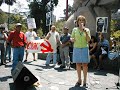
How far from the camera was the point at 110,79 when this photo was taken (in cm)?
966

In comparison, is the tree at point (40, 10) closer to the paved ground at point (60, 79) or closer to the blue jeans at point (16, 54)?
the paved ground at point (60, 79)

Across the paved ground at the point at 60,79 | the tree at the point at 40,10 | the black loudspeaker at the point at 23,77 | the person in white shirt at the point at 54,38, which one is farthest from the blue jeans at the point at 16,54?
the tree at the point at 40,10

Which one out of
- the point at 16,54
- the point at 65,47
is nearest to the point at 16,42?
the point at 16,54

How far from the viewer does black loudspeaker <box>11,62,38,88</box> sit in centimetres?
749

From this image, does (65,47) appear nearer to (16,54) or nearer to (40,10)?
(16,54)

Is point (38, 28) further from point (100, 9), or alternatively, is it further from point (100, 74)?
point (100, 74)

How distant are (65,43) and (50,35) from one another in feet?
3.29

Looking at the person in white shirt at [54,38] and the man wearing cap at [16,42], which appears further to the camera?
the person in white shirt at [54,38]

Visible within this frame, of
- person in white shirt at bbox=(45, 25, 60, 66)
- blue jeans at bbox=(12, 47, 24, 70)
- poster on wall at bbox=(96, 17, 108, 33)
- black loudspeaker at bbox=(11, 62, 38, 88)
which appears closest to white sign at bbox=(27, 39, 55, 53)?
person in white shirt at bbox=(45, 25, 60, 66)

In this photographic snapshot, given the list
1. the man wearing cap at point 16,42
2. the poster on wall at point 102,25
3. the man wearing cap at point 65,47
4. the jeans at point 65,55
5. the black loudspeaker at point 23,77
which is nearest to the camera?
the black loudspeaker at point 23,77

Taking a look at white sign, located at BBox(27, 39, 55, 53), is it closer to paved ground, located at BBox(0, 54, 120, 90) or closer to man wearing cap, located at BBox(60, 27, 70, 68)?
man wearing cap, located at BBox(60, 27, 70, 68)

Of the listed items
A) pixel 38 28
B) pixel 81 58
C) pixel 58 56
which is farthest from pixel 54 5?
pixel 81 58

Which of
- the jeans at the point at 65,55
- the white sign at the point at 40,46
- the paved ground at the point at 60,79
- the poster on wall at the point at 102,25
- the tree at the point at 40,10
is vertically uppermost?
the tree at the point at 40,10

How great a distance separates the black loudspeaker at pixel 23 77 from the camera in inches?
295
